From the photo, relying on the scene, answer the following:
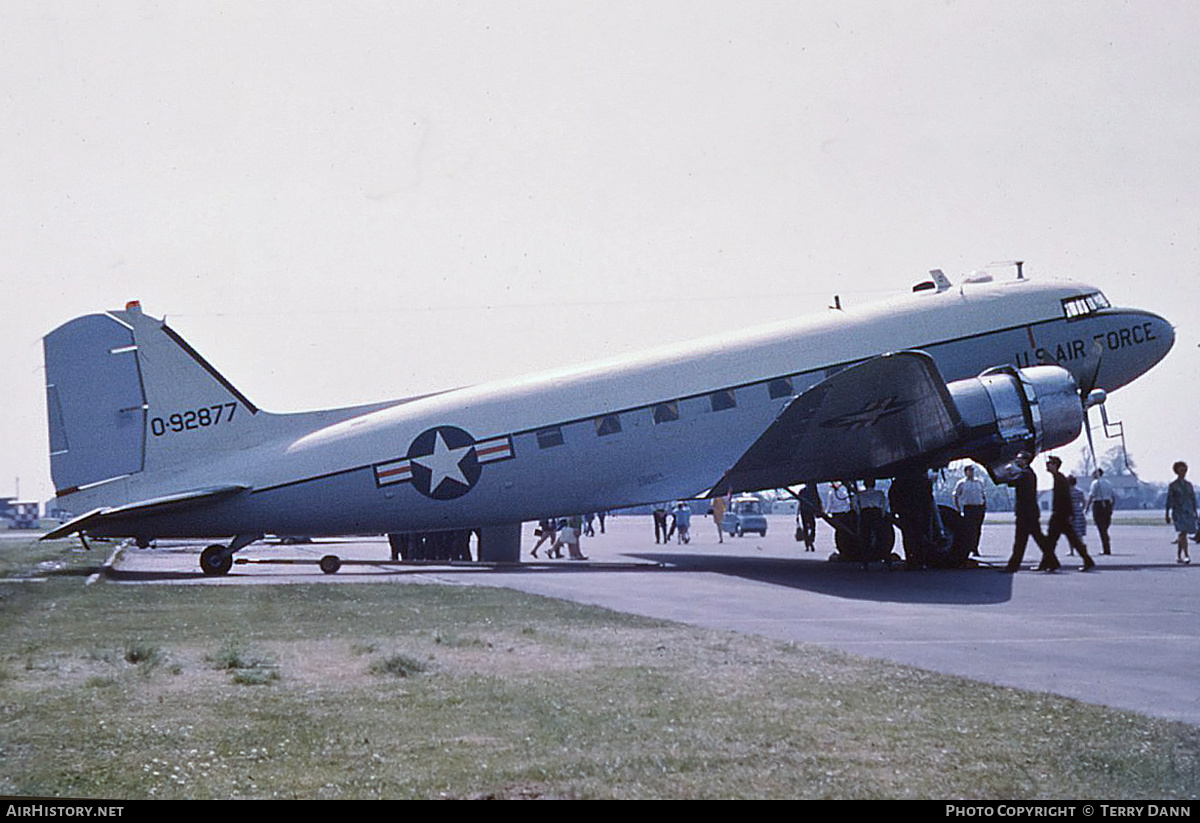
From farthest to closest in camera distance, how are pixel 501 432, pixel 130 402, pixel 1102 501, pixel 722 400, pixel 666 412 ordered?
pixel 1102 501 → pixel 722 400 → pixel 666 412 → pixel 501 432 → pixel 130 402

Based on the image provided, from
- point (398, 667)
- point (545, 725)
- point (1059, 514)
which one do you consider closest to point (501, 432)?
point (1059, 514)

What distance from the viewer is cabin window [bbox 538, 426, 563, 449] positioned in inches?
843

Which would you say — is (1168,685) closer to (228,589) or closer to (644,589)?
(644,589)

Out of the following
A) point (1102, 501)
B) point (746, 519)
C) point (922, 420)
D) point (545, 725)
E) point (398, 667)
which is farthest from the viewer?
point (746, 519)

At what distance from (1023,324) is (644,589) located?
376 inches

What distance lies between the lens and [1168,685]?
8078 millimetres

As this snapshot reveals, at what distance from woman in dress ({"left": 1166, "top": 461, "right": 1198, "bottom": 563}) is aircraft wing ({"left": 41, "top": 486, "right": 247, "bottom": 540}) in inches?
625

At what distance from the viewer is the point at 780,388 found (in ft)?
72.2

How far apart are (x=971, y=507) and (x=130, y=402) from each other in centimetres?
1376

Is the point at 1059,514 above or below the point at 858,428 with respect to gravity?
below

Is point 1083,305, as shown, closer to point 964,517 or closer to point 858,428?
point 964,517

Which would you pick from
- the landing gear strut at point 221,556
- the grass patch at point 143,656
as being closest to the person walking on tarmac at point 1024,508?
the landing gear strut at point 221,556

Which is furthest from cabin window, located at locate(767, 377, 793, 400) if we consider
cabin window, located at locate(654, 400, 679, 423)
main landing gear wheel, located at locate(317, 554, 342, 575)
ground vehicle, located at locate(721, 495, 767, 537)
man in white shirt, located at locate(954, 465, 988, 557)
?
ground vehicle, located at locate(721, 495, 767, 537)
